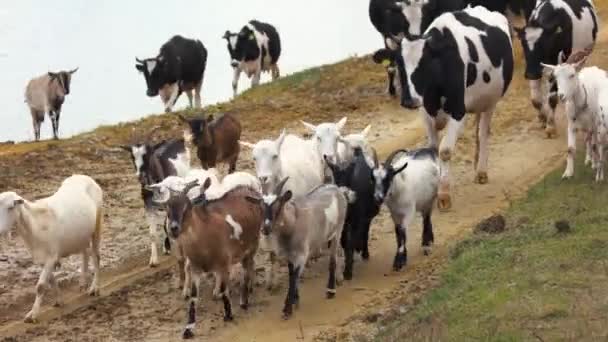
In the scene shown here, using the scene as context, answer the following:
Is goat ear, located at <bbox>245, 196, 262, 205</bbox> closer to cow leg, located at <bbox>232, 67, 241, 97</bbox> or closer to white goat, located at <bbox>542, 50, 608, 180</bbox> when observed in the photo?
white goat, located at <bbox>542, 50, 608, 180</bbox>

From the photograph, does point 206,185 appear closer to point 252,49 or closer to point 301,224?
point 301,224

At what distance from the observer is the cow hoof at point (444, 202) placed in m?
15.0

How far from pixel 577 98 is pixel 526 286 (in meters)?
5.54

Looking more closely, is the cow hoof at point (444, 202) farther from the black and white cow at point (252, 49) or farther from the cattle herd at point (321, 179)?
the black and white cow at point (252, 49)

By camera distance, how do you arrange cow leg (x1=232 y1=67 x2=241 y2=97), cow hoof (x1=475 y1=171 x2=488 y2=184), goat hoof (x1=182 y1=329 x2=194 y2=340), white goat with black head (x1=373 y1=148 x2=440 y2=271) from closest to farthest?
goat hoof (x1=182 y1=329 x2=194 y2=340) < white goat with black head (x1=373 y1=148 x2=440 y2=271) < cow hoof (x1=475 y1=171 x2=488 y2=184) < cow leg (x1=232 y1=67 x2=241 y2=97)

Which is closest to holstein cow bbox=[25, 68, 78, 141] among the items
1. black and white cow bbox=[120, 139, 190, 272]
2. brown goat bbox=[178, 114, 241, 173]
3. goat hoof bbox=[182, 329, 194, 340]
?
brown goat bbox=[178, 114, 241, 173]

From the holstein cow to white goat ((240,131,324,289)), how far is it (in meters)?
12.6

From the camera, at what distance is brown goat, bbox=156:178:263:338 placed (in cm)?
1143

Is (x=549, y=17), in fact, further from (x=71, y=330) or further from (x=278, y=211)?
(x=71, y=330)

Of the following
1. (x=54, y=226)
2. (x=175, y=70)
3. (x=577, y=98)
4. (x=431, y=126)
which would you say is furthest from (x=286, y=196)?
(x=175, y=70)

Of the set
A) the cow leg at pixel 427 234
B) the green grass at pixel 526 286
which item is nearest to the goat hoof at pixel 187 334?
the green grass at pixel 526 286

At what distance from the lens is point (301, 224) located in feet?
38.5

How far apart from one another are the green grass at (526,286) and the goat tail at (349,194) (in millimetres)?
1313

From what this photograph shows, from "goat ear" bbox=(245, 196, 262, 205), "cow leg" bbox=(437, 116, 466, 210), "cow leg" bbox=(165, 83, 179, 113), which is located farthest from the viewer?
"cow leg" bbox=(165, 83, 179, 113)
